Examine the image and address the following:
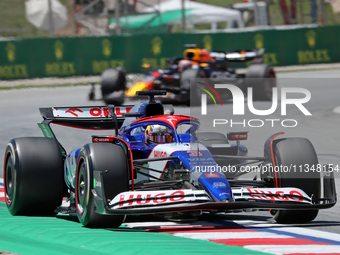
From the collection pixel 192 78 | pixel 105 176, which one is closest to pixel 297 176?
pixel 105 176

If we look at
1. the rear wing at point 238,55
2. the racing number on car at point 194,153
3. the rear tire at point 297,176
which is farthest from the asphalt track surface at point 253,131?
the rear wing at point 238,55

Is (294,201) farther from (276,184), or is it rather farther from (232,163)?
(232,163)

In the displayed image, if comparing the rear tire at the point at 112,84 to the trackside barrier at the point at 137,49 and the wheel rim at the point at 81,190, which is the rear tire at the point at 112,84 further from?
the wheel rim at the point at 81,190

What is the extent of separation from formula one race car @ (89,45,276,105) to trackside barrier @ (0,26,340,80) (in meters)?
7.24

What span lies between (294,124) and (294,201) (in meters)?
9.12

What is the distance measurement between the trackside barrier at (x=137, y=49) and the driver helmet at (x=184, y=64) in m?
7.83

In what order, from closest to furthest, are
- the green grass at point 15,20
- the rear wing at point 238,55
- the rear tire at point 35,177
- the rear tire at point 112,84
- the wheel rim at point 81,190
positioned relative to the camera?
the wheel rim at point 81,190 < the rear tire at point 35,177 < the rear tire at point 112,84 < the rear wing at point 238,55 < the green grass at point 15,20

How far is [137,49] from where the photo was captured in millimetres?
28562

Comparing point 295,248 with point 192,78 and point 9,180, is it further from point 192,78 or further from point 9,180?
point 192,78

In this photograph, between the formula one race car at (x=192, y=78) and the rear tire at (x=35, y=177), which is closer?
the rear tire at (x=35, y=177)

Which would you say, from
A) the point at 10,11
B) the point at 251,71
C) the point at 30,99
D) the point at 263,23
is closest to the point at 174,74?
the point at 251,71

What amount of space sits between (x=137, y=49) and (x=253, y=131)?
48.7 feet

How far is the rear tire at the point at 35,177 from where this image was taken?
7.09 meters

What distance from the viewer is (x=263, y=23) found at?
4938 cm
